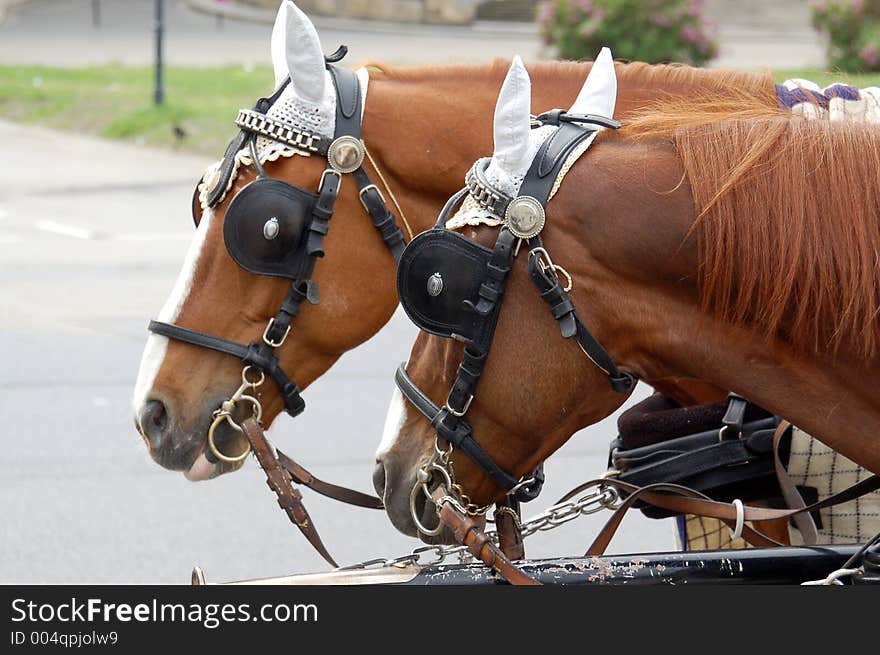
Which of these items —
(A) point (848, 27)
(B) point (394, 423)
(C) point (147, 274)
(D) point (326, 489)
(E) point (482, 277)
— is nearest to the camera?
(E) point (482, 277)

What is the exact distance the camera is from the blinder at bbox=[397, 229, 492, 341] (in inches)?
88.7

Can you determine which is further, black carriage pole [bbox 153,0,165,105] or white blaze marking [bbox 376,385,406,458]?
black carriage pole [bbox 153,0,165,105]

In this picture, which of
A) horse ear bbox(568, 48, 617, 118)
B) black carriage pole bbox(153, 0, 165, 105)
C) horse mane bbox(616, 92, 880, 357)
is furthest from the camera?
black carriage pole bbox(153, 0, 165, 105)

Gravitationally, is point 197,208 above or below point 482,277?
below

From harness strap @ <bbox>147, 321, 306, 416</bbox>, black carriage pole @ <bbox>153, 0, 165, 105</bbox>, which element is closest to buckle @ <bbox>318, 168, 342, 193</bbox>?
harness strap @ <bbox>147, 321, 306, 416</bbox>

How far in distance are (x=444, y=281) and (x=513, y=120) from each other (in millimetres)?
313

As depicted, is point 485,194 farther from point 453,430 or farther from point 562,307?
point 453,430

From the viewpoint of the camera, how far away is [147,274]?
9.07 m

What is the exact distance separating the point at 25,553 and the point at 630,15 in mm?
12666

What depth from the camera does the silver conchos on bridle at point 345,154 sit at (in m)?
3.20

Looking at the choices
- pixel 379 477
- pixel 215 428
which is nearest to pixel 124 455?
pixel 215 428

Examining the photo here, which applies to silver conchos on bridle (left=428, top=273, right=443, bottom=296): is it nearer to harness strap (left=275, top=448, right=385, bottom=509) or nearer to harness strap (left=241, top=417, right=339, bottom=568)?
harness strap (left=241, top=417, right=339, bottom=568)

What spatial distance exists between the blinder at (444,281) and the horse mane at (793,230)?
400 mm

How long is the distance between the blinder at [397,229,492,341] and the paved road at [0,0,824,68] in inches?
608
